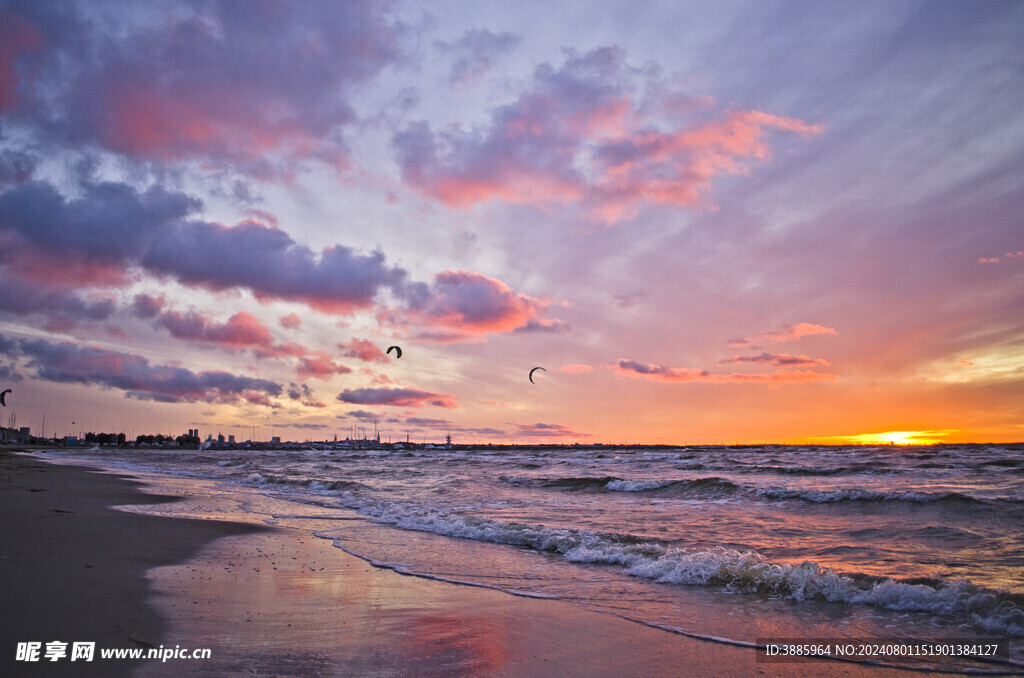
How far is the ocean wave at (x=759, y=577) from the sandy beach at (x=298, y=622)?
8.75ft

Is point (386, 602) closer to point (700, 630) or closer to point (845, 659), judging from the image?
point (700, 630)

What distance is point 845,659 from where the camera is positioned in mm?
5738

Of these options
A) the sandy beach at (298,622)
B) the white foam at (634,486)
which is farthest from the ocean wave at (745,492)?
the sandy beach at (298,622)

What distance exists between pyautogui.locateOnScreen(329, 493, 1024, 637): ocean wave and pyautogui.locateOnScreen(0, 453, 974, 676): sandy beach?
8.75 feet

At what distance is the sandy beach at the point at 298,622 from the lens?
4.92 meters

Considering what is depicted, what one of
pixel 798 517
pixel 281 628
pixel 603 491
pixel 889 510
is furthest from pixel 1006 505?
pixel 281 628

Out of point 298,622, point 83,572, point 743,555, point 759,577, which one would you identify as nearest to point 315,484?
point 83,572

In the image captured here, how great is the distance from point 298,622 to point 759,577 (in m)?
6.97

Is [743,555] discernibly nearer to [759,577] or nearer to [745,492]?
[759,577]

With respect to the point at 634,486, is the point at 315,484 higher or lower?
lower

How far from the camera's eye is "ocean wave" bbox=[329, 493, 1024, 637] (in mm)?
7086

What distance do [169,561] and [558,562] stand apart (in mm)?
6894

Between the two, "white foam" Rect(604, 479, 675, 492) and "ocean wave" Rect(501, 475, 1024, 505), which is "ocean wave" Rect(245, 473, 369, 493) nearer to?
"ocean wave" Rect(501, 475, 1024, 505)

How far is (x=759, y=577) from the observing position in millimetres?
8719
